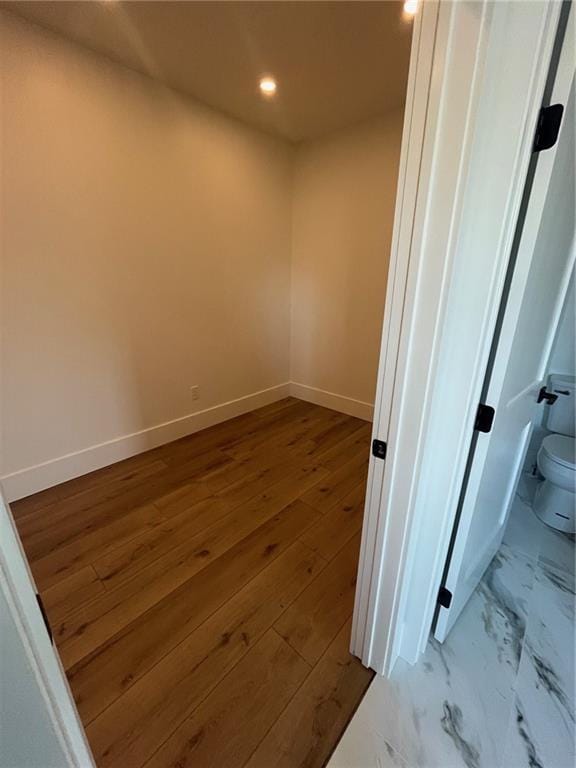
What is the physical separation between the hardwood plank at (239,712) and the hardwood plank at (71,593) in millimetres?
676

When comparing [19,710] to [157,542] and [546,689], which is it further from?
[546,689]

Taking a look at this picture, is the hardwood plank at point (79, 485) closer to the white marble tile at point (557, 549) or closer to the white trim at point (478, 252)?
the white trim at point (478, 252)

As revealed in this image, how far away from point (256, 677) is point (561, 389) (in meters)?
2.22

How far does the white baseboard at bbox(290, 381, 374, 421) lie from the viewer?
3.13 meters

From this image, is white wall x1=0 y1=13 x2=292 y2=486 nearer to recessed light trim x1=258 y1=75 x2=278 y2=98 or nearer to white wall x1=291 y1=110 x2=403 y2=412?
white wall x1=291 y1=110 x2=403 y2=412

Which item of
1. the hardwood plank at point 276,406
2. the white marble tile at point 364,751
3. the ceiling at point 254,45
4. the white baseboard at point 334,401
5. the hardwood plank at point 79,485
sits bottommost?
the white marble tile at point 364,751

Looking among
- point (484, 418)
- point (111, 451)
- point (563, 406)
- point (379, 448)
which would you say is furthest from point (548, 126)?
point (111, 451)

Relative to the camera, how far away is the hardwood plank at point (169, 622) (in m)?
1.11

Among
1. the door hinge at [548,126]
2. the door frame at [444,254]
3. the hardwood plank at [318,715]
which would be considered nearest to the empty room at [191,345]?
the hardwood plank at [318,715]

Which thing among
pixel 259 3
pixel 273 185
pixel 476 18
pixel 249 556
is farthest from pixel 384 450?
pixel 273 185

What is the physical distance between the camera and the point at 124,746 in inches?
38.0

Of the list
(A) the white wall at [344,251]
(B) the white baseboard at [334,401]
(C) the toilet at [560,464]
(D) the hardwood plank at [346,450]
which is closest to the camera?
(C) the toilet at [560,464]

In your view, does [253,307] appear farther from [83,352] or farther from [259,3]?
[259,3]

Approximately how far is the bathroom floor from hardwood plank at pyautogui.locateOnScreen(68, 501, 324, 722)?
2.14ft
